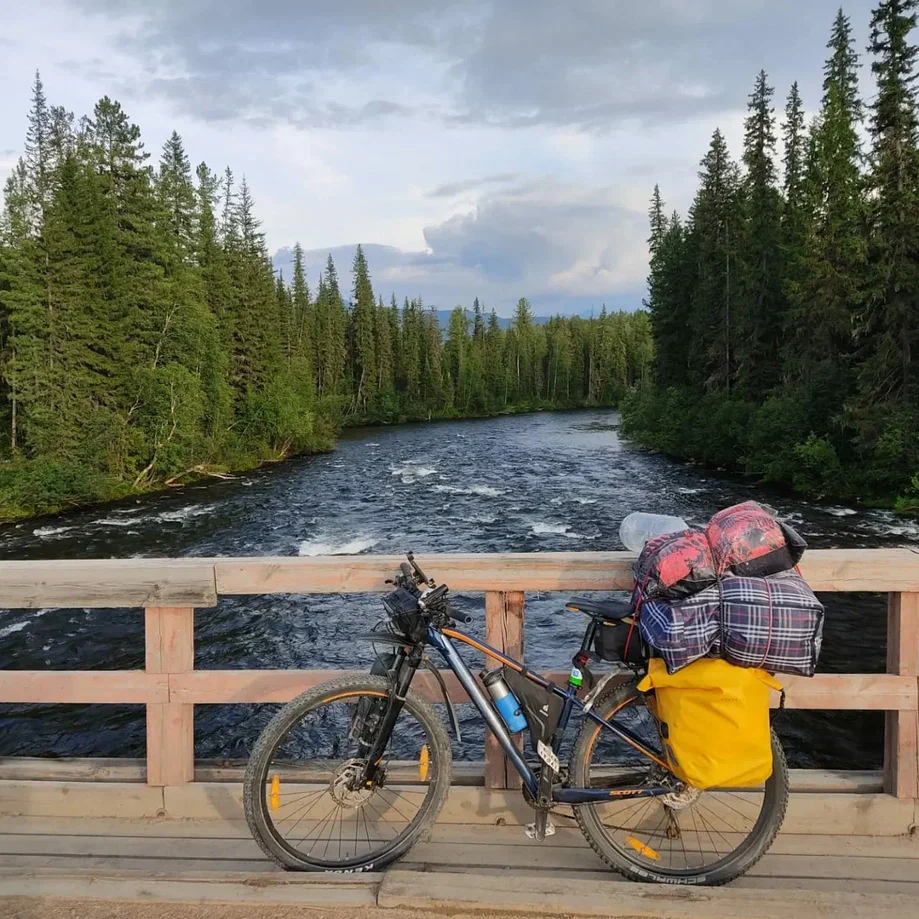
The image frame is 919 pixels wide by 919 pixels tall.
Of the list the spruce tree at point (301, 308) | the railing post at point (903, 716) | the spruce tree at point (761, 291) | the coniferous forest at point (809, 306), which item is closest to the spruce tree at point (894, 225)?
the coniferous forest at point (809, 306)

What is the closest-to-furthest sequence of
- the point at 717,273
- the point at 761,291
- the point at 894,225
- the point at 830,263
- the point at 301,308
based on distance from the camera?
1. the point at 894,225
2. the point at 830,263
3. the point at 761,291
4. the point at 717,273
5. the point at 301,308

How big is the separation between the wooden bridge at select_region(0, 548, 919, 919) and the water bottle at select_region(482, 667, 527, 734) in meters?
0.27

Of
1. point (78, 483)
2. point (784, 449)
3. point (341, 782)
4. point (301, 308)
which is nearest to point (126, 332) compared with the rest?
point (78, 483)

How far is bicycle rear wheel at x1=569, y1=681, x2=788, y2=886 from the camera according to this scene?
2789mm

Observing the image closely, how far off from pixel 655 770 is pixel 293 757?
1.42 m

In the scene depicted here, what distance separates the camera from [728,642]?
8.35 feet

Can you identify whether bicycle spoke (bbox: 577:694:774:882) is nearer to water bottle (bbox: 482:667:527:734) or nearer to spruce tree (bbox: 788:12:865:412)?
water bottle (bbox: 482:667:527:734)

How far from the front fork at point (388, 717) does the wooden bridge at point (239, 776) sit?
1.04 ft

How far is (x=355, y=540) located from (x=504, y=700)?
15.8m

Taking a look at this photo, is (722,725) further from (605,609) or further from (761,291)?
(761,291)

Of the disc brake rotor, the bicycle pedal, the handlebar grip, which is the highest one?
the handlebar grip

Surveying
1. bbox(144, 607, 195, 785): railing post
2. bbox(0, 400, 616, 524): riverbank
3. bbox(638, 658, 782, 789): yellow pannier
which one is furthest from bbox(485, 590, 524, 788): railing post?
bbox(0, 400, 616, 524): riverbank

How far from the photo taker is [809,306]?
95.4 ft

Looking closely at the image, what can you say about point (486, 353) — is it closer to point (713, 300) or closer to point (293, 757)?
point (713, 300)
